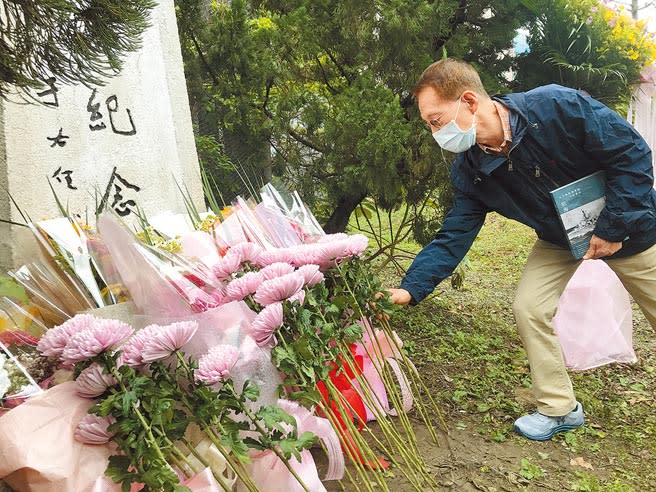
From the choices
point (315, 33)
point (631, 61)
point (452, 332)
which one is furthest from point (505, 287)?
point (315, 33)

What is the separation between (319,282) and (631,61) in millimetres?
2831

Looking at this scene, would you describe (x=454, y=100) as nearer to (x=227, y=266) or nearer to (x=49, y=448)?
(x=227, y=266)

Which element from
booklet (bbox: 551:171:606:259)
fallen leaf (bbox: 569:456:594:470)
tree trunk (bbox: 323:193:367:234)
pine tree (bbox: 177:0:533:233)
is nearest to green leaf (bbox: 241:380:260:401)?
booklet (bbox: 551:171:606:259)

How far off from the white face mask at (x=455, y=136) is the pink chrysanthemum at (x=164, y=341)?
131 cm

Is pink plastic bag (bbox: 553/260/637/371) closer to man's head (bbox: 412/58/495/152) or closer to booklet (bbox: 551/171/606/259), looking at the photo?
booklet (bbox: 551/171/606/259)

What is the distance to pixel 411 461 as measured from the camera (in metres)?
1.91

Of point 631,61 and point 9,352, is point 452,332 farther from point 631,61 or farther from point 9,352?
point 9,352

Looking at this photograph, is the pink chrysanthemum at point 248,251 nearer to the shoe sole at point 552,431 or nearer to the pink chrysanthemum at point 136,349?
the pink chrysanthemum at point 136,349

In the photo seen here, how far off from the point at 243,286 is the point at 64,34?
3.09 ft

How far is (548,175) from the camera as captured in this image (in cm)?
232

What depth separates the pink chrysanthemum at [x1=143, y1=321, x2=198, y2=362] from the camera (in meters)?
1.38

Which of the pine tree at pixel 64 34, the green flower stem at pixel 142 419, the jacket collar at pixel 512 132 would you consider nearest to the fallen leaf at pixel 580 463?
the jacket collar at pixel 512 132

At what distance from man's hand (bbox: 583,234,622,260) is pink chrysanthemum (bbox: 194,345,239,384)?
1.48 metres

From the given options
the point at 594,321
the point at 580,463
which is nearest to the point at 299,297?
the point at 580,463
